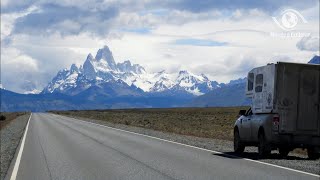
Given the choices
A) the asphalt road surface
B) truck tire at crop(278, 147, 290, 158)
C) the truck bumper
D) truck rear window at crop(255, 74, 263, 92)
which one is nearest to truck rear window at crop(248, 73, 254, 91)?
truck rear window at crop(255, 74, 263, 92)

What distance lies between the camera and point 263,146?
1859 cm

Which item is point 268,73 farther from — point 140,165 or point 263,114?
point 140,165

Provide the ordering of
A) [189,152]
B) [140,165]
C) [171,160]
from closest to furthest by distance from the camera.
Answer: [140,165]
[171,160]
[189,152]

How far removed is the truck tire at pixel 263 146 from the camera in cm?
1842

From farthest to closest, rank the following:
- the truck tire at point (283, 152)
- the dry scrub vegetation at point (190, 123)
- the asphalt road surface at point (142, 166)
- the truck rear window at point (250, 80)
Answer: the dry scrub vegetation at point (190, 123), the truck rear window at point (250, 80), the truck tire at point (283, 152), the asphalt road surface at point (142, 166)

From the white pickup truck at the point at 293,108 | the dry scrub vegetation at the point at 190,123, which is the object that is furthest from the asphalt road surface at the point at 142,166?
the dry scrub vegetation at the point at 190,123

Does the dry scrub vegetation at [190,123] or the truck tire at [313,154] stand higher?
the dry scrub vegetation at [190,123]

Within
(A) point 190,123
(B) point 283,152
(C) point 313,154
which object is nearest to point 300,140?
(C) point 313,154

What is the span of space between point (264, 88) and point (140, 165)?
219 inches

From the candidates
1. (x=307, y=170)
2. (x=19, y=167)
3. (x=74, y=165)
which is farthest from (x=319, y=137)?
(x=19, y=167)

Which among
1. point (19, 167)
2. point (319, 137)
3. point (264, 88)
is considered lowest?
point (19, 167)

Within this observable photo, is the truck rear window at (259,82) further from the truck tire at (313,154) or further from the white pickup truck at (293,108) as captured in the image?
the truck tire at (313,154)

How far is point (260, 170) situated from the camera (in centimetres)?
1473

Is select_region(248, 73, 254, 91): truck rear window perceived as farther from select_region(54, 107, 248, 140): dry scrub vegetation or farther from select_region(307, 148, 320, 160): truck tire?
select_region(54, 107, 248, 140): dry scrub vegetation
